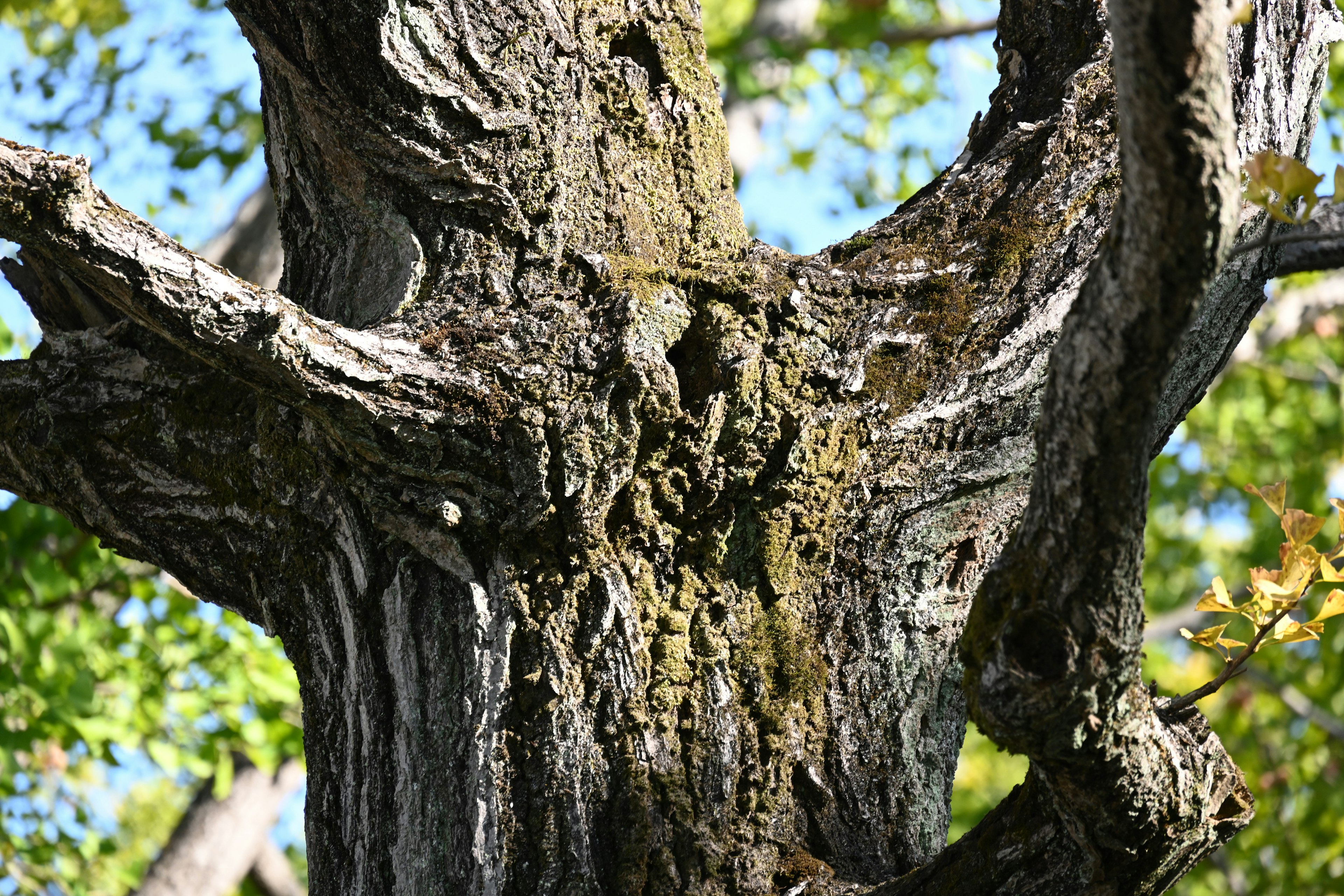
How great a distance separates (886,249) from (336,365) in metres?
0.94

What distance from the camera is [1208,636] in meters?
1.35

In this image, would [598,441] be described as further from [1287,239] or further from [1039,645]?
[1287,239]

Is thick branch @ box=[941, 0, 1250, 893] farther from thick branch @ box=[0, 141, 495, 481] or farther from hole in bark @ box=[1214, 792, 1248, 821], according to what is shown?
thick branch @ box=[0, 141, 495, 481]

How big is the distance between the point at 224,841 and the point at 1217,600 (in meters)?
4.67

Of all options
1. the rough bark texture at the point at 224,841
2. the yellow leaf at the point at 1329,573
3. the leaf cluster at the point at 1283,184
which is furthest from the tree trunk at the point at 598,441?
the rough bark texture at the point at 224,841

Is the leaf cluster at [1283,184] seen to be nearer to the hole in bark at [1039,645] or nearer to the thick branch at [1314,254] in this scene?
the hole in bark at [1039,645]

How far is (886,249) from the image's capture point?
1.83 meters

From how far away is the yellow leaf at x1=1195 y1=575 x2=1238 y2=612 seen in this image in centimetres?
128

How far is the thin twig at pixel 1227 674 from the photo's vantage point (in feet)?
3.92

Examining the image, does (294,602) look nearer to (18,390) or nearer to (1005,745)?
(18,390)

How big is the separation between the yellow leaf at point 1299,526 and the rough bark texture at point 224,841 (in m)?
4.59

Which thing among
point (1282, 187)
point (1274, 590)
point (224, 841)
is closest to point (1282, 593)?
point (1274, 590)

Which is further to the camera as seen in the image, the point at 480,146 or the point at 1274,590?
the point at 480,146

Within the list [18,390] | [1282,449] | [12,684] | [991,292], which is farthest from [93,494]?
[1282,449]
